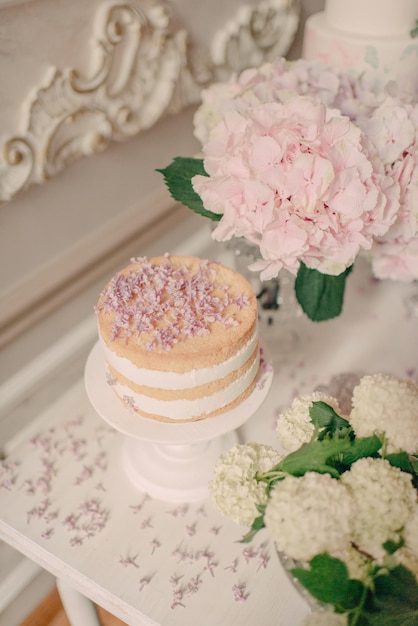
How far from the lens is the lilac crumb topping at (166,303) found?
0.63 m

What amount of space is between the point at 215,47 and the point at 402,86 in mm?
360

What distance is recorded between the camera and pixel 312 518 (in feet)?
1.32

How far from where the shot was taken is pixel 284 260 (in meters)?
0.63

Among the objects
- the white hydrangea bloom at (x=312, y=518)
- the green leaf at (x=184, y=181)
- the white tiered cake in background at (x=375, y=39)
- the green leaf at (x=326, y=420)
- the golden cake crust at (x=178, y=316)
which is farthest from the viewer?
the white tiered cake in background at (x=375, y=39)

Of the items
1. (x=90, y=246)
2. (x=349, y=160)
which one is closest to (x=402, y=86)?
(x=349, y=160)

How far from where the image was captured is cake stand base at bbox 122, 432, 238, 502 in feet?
2.50

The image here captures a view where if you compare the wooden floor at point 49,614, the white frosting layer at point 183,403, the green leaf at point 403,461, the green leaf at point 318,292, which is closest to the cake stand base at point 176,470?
the white frosting layer at point 183,403

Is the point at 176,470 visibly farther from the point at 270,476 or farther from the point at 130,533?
the point at 270,476

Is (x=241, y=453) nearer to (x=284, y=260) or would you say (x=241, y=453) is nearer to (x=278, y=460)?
(x=278, y=460)

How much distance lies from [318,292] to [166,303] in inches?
9.4

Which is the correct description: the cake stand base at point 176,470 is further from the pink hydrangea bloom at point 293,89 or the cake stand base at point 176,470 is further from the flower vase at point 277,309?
the pink hydrangea bloom at point 293,89

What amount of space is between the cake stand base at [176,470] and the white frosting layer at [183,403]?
0.12 meters

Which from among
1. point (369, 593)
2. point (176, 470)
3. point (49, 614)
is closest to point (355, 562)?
point (369, 593)

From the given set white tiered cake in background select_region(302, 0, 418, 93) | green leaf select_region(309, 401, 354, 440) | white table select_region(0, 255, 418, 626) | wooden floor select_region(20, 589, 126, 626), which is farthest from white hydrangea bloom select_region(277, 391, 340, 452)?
wooden floor select_region(20, 589, 126, 626)
